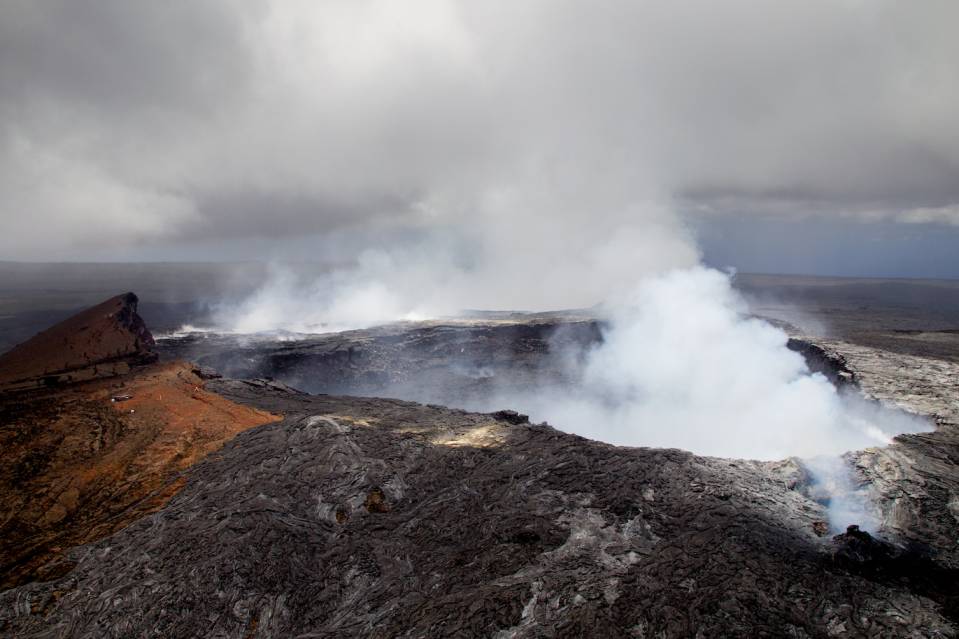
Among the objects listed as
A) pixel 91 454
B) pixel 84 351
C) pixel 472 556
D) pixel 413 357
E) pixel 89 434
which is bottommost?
pixel 472 556

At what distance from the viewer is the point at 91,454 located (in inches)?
683

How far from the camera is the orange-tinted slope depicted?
13.8 m

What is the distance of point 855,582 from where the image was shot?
431 inches

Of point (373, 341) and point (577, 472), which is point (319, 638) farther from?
point (373, 341)

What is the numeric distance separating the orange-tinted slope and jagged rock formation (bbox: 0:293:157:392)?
6.16 ft

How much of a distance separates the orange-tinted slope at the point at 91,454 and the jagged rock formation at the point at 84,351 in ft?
6.16

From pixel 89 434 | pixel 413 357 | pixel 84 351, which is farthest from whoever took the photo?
pixel 413 357

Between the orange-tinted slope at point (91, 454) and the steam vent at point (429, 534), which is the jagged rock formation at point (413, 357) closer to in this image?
the orange-tinted slope at point (91, 454)

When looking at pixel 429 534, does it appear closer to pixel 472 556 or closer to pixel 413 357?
pixel 472 556

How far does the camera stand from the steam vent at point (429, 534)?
34.5 feet

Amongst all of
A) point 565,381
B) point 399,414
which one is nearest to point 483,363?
point 565,381

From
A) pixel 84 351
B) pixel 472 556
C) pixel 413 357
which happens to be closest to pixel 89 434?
pixel 84 351

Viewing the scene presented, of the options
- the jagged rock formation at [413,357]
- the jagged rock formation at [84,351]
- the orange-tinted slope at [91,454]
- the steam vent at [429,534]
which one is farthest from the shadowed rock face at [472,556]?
the jagged rock formation at [413,357]

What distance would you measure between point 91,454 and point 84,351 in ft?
42.8
